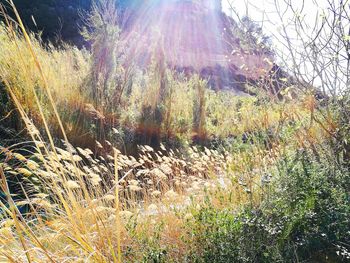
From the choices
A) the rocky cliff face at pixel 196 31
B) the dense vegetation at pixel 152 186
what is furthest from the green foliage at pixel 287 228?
the rocky cliff face at pixel 196 31

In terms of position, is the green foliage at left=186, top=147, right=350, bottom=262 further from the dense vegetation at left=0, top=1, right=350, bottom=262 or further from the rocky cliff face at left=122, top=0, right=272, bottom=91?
the rocky cliff face at left=122, top=0, right=272, bottom=91

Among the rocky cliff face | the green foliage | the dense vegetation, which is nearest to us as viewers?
the dense vegetation

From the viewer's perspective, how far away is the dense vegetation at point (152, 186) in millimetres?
1535

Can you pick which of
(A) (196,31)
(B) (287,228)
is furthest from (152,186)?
(A) (196,31)

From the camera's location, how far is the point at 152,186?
3531 millimetres

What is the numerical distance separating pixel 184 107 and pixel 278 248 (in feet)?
15.5

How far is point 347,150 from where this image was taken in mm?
2613

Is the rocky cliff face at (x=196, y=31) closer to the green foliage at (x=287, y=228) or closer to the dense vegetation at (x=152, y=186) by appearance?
the dense vegetation at (x=152, y=186)

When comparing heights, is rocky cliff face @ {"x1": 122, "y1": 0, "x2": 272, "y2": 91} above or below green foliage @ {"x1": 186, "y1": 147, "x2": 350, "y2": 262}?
above

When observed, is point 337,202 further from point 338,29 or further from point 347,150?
point 338,29

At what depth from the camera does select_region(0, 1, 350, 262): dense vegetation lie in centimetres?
154

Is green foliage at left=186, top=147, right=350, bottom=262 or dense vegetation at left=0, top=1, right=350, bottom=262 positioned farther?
green foliage at left=186, top=147, right=350, bottom=262

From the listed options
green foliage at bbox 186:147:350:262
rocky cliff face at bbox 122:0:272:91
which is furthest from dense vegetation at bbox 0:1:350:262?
rocky cliff face at bbox 122:0:272:91

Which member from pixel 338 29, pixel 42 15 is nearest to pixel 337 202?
pixel 338 29
